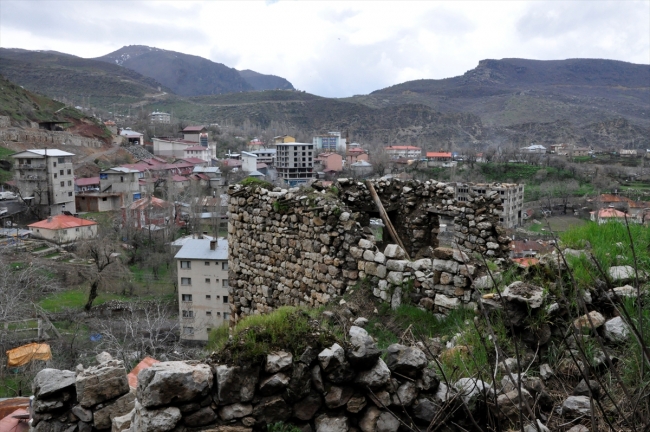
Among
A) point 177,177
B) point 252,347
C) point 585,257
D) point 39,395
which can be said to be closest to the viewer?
point 252,347

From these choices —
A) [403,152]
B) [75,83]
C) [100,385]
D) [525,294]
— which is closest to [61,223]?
[100,385]

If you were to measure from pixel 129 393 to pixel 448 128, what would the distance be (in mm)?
117152

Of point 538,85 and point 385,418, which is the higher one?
point 538,85

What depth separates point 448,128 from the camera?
11500 cm

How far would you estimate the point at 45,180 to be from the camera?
4844cm

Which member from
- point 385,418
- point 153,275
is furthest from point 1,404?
point 153,275

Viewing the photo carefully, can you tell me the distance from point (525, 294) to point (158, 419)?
114 inches

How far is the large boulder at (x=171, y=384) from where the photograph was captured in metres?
3.04

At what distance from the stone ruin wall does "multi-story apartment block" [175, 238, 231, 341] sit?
20500mm

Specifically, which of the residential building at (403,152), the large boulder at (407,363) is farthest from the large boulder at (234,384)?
the residential building at (403,152)

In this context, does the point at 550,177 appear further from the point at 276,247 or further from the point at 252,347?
the point at 252,347

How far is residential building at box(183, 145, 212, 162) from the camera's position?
84.6m

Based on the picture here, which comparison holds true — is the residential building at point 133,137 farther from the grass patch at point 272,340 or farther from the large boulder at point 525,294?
the large boulder at point 525,294

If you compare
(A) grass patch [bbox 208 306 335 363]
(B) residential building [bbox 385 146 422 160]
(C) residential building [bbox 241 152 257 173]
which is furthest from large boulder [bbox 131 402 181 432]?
(B) residential building [bbox 385 146 422 160]
